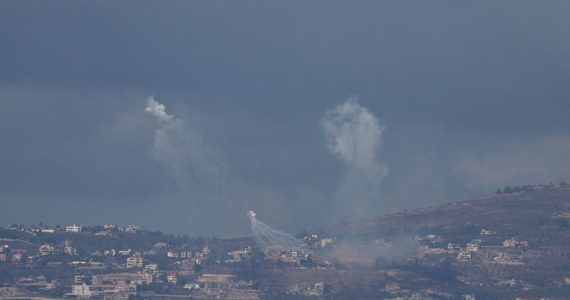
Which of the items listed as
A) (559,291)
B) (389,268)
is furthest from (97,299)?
(559,291)

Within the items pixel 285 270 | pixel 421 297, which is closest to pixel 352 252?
pixel 285 270

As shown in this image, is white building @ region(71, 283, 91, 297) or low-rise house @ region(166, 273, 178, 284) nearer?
white building @ region(71, 283, 91, 297)

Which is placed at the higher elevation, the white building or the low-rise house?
the low-rise house

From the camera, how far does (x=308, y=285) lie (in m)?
187

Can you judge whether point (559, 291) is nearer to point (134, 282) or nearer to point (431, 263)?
point (431, 263)

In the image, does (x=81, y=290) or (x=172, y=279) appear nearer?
(x=81, y=290)

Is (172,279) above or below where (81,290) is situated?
above

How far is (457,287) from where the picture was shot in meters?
184

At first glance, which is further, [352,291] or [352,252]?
[352,252]

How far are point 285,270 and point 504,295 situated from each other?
75.0 feet

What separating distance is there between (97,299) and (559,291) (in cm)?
4245

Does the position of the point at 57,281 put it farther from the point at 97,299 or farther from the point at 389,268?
the point at 389,268

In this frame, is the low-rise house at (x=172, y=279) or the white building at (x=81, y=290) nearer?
the white building at (x=81, y=290)

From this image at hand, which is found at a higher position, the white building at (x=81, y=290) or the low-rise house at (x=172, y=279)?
the low-rise house at (x=172, y=279)
